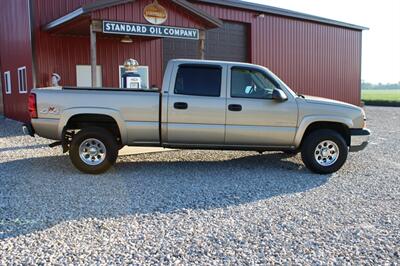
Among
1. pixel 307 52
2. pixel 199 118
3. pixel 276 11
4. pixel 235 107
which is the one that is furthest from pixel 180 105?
pixel 307 52

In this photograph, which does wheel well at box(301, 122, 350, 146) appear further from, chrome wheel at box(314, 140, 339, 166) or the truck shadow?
the truck shadow

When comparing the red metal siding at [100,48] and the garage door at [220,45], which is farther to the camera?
the garage door at [220,45]

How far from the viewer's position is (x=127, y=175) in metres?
7.26

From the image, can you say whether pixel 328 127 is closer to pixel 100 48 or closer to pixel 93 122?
pixel 93 122

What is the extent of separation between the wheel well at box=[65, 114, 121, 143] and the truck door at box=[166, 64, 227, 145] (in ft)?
3.27

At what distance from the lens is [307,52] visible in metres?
21.4

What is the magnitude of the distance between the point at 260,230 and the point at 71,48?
11476mm

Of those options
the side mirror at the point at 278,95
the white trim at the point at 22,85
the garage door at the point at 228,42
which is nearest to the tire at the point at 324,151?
the side mirror at the point at 278,95

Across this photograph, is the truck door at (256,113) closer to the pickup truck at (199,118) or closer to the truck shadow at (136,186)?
the pickup truck at (199,118)

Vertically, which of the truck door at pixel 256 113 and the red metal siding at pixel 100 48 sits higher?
the red metal siding at pixel 100 48

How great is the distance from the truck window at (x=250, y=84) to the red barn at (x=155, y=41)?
494cm

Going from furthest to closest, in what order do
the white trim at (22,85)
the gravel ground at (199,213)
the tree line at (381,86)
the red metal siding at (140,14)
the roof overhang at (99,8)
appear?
the tree line at (381,86)
the white trim at (22,85)
the red metal siding at (140,14)
the roof overhang at (99,8)
the gravel ground at (199,213)

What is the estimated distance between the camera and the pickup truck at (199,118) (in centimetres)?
705

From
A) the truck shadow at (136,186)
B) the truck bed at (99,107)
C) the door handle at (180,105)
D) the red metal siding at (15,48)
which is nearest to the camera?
the truck shadow at (136,186)
